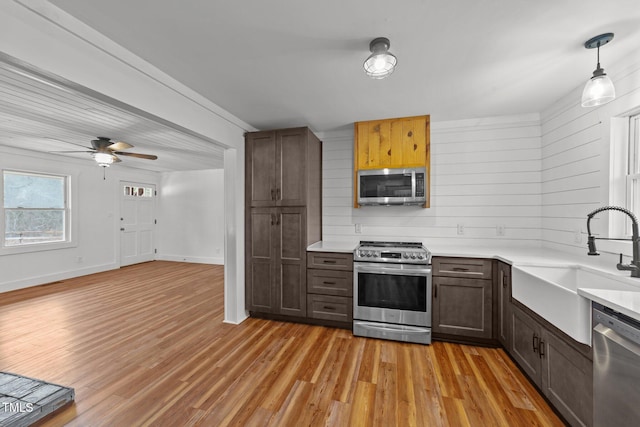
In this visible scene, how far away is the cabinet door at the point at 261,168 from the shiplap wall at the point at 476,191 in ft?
3.63

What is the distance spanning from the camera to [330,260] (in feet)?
10.1

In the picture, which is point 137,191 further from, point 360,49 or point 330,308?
point 360,49

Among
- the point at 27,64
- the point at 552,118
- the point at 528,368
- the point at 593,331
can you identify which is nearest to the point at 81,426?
the point at 27,64

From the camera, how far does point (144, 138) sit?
4.04 m

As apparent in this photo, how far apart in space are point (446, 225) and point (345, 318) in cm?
A: 176

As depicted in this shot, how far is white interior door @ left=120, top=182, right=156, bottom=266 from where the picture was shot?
257 inches

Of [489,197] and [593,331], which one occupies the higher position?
[489,197]

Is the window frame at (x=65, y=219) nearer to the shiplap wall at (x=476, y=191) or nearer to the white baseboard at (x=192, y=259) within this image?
the white baseboard at (x=192, y=259)

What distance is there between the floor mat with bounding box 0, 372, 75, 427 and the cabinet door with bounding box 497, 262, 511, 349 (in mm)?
3584

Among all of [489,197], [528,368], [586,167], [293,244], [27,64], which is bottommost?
[528,368]

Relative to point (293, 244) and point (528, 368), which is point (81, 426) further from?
point (528, 368)

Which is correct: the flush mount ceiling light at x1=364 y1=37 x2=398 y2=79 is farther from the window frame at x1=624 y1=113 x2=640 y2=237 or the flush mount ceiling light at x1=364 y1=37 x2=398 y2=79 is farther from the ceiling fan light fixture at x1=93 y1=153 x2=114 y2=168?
the ceiling fan light fixture at x1=93 y1=153 x2=114 y2=168

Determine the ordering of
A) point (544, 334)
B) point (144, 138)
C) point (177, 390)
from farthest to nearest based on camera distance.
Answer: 1. point (144, 138)
2. point (177, 390)
3. point (544, 334)

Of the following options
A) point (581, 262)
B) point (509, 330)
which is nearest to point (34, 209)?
point (509, 330)
